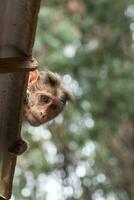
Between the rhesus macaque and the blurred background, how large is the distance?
358 centimetres

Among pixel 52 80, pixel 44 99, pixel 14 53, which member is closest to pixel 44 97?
pixel 44 99

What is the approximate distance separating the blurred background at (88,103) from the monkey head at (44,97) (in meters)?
3.58

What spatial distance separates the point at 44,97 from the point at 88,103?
5.35 meters

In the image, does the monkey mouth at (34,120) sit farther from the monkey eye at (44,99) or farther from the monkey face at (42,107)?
the monkey eye at (44,99)

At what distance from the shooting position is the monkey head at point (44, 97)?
2775 mm

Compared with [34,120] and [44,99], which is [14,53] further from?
[44,99]

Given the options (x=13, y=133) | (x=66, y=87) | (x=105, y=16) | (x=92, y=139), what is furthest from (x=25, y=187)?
(x=13, y=133)

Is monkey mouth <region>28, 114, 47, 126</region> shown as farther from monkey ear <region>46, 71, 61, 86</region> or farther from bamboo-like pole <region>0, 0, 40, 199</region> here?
bamboo-like pole <region>0, 0, 40, 199</region>

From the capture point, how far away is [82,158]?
879 cm

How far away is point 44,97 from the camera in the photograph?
2949 mm

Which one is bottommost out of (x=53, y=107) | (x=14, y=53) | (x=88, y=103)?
(x=88, y=103)

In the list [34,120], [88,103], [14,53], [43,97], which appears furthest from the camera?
[88,103]

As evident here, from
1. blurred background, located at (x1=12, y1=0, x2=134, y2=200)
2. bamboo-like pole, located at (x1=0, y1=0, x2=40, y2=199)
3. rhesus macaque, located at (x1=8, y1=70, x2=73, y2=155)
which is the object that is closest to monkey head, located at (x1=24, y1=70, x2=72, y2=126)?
rhesus macaque, located at (x1=8, y1=70, x2=73, y2=155)

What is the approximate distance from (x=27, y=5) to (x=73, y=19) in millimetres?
5918
